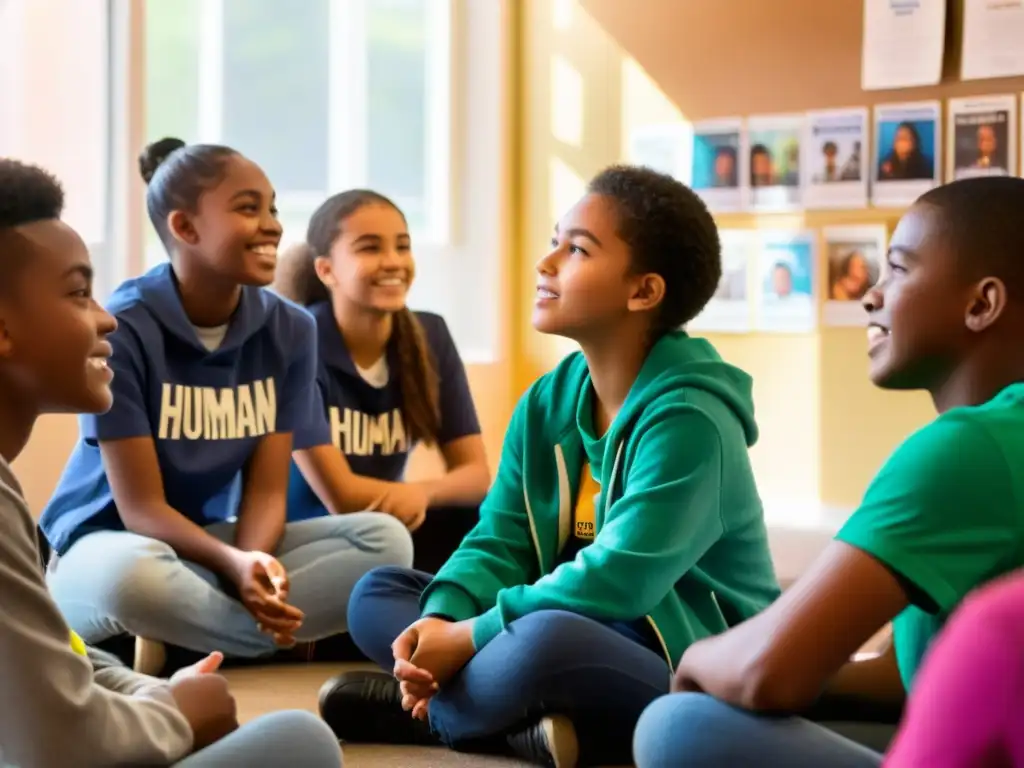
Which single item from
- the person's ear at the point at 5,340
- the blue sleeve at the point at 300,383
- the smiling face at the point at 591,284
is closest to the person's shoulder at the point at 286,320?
the blue sleeve at the point at 300,383

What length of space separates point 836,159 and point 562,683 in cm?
194

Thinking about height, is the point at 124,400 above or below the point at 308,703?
above

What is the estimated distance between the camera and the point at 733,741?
105 cm

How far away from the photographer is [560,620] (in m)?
1.46

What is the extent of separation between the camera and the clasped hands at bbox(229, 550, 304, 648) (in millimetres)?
1937

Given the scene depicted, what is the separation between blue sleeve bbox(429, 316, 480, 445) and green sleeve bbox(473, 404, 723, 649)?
1026 mm

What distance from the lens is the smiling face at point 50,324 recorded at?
45.4 inches

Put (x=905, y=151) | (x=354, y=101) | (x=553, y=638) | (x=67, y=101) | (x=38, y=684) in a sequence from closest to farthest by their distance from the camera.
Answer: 1. (x=38, y=684)
2. (x=553, y=638)
3. (x=67, y=101)
4. (x=905, y=151)
5. (x=354, y=101)

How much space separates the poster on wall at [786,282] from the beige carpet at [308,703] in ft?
4.67

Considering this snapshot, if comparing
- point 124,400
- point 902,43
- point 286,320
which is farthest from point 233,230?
point 902,43

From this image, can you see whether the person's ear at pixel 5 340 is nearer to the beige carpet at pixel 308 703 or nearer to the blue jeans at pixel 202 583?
the beige carpet at pixel 308 703

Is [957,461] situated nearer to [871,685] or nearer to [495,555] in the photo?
[871,685]

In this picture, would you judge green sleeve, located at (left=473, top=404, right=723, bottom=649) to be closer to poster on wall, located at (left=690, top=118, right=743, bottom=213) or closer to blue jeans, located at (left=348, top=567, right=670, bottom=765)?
blue jeans, located at (left=348, top=567, right=670, bottom=765)

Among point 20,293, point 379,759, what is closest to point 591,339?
point 379,759
